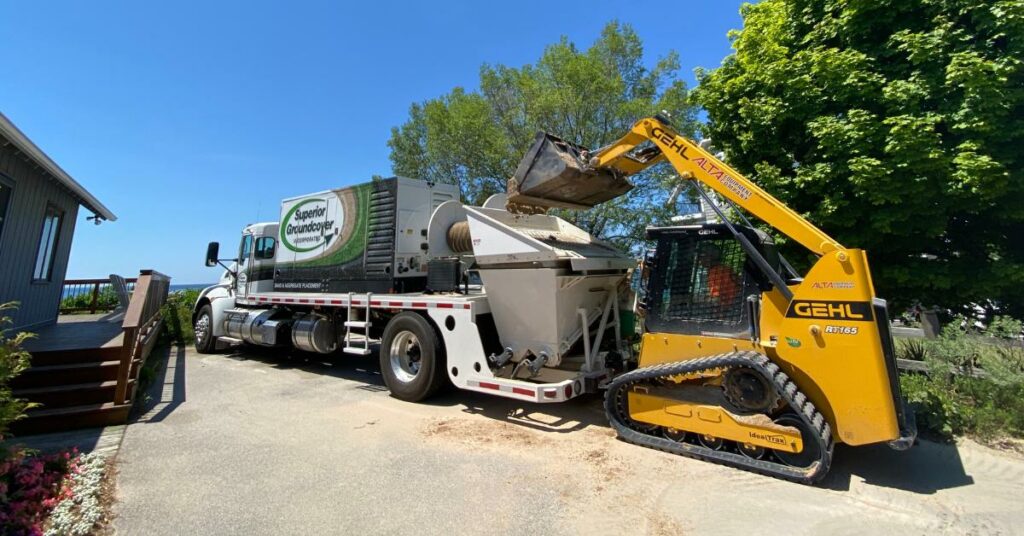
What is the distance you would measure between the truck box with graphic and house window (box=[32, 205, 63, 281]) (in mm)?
5208

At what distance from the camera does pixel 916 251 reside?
268 inches

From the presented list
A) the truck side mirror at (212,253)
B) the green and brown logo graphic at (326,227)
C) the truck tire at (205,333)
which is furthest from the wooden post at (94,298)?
the green and brown logo graphic at (326,227)

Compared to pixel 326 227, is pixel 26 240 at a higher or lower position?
lower

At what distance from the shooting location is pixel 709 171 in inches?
→ 182

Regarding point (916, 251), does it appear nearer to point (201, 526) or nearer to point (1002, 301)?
point (1002, 301)

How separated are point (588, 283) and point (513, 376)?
155 centimetres

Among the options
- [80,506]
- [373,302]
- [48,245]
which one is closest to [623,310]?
[373,302]

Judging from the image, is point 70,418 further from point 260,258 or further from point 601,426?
point 601,426

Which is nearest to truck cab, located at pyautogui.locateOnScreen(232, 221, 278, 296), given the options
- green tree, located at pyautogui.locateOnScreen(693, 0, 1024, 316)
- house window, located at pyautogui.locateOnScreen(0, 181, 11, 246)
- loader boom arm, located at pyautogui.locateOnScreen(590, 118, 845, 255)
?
house window, located at pyautogui.locateOnScreen(0, 181, 11, 246)

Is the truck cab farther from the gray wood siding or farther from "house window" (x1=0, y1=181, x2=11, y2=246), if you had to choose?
"house window" (x1=0, y1=181, x2=11, y2=246)

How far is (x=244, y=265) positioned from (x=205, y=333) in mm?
1855

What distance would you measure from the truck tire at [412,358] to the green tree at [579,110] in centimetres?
970

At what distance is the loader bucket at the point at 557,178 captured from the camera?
5508 millimetres

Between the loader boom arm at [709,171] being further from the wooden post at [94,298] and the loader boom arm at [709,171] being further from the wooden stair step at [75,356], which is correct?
the wooden post at [94,298]
